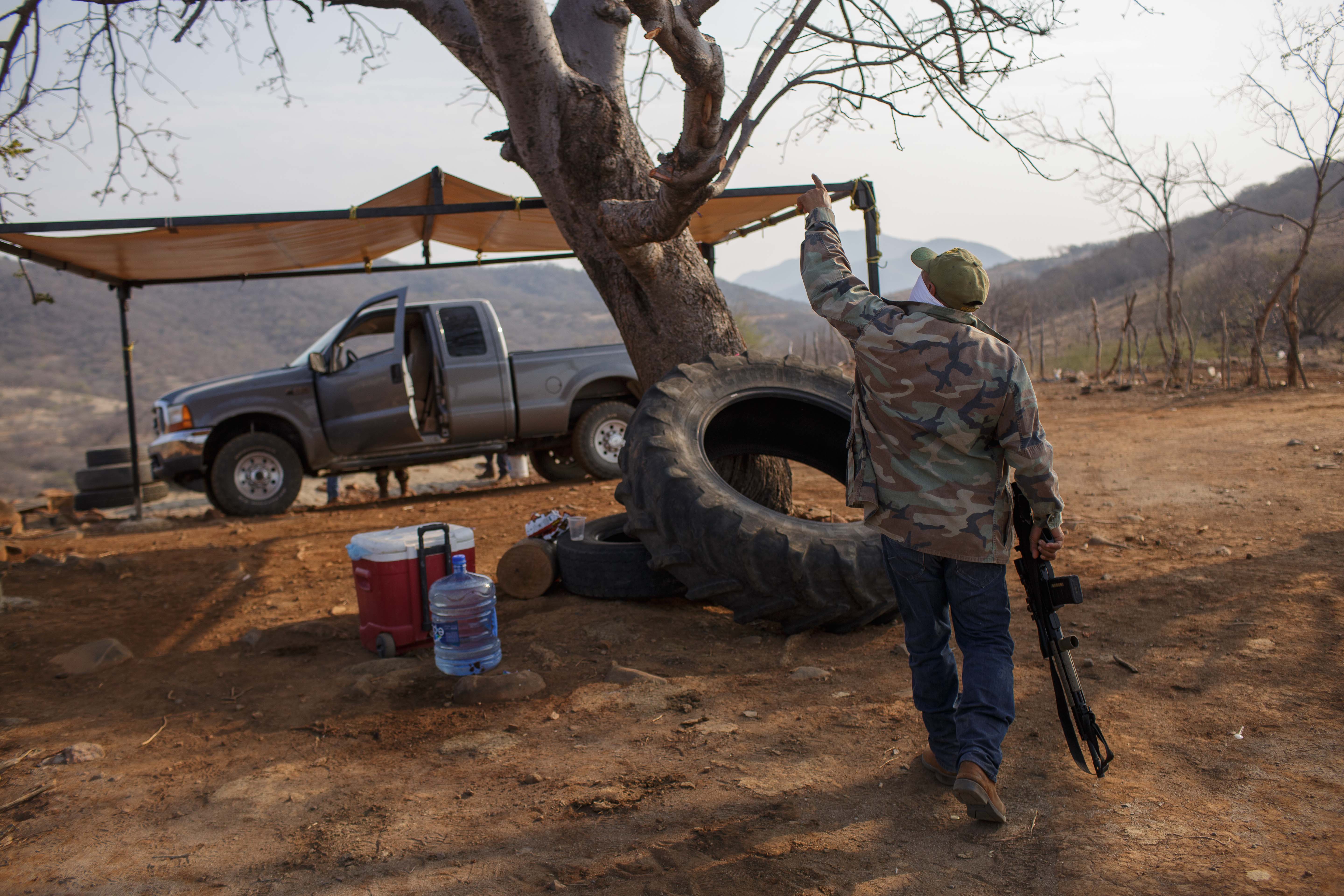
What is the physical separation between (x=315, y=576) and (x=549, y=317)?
8500 cm

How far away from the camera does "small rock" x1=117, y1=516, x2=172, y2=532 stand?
8773 mm

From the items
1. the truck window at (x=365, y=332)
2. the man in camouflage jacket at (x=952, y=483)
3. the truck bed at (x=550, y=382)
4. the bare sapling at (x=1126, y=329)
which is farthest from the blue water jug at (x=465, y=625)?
the bare sapling at (x=1126, y=329)

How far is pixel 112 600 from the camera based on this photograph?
5551 mm

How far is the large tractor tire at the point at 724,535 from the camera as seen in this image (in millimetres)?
4055

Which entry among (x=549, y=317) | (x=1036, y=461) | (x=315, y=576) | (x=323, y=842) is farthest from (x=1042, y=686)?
(x=549, y=317)

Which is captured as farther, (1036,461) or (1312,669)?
(1312,669)

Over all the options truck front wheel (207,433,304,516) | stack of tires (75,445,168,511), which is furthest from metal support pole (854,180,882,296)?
stack of tires (75,445,168,511)

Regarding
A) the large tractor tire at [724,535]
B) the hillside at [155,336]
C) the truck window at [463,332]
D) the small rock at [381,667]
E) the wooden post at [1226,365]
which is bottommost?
the small rock at [381,667]

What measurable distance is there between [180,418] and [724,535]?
7.25m

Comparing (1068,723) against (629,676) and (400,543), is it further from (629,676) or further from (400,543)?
(400,543)

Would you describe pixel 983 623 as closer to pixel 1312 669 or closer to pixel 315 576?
pixel 1312 669

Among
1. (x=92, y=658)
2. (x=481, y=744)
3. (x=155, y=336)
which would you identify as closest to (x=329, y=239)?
(x=92, y=658)

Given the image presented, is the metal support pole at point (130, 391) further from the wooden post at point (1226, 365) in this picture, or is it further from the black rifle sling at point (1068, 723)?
the wooden post at point (1226, 365)

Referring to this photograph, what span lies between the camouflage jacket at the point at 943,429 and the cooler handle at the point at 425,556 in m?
2.40
